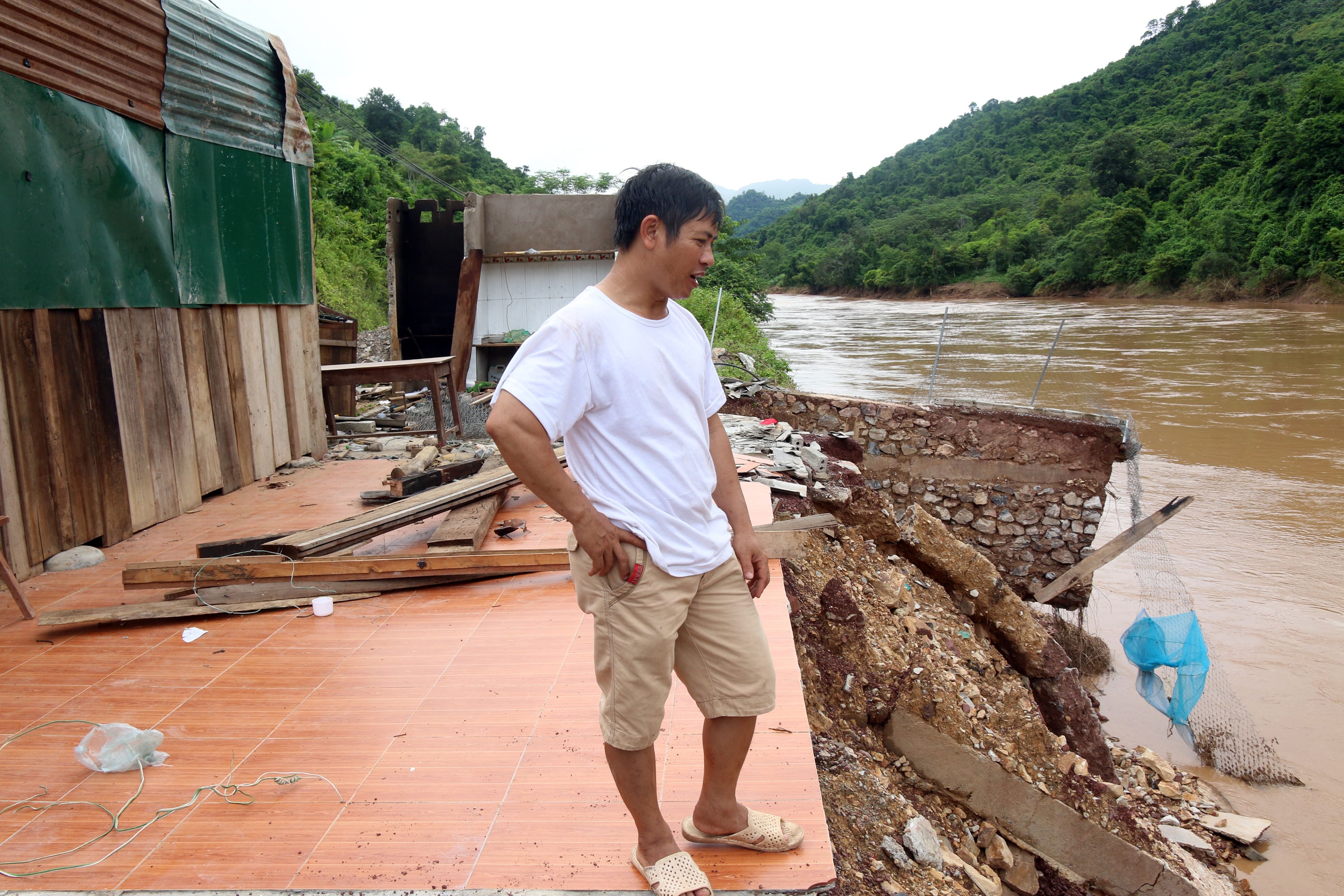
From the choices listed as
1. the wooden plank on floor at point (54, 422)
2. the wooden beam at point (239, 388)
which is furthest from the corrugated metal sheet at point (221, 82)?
the wooden plank on floor at point (54, 422)

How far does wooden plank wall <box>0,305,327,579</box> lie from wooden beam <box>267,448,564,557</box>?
1129 mm

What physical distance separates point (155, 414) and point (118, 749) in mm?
2932

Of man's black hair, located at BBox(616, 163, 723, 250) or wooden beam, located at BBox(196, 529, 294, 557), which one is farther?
wooden beam, located at BBox(196, 529, 294, 557)

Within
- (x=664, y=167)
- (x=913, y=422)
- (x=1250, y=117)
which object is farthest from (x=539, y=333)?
(x=1250, y=117)

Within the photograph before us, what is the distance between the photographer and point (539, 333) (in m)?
1.52

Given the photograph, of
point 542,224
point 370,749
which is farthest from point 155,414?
point 542,224

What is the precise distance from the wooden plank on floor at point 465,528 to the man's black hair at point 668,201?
2.55 metres

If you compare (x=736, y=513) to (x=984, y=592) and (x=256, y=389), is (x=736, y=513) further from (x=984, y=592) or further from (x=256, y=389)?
(x=256, y=389)

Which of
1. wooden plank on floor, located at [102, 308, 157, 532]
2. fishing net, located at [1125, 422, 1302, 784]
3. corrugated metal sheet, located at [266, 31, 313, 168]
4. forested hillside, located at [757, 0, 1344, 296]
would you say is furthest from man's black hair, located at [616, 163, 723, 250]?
forested hillside, located at [757, 0, 1344, 296]

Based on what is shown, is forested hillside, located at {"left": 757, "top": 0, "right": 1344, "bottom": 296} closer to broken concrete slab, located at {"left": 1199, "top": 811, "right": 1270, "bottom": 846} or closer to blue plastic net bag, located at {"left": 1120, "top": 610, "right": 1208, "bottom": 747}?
blue plastic net bag, located at {"left": 1120, "top": 610, "right": 1208, "bottom": 747}

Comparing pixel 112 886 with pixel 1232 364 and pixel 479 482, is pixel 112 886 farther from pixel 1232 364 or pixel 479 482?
pixel 1232 364

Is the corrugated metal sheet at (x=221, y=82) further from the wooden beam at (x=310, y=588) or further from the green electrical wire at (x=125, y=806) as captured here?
the green electrical wire at (x=125, y=806)

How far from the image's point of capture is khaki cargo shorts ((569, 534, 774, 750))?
5.24ft

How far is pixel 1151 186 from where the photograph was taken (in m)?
42.3
